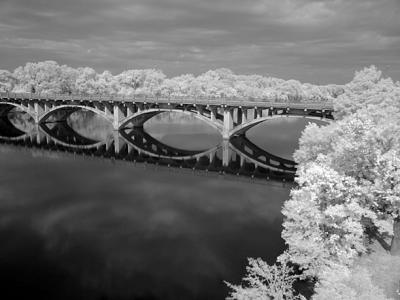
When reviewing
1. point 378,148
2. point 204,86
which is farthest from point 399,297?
point 204,86

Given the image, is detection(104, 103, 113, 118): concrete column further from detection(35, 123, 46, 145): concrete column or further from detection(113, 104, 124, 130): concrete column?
detection(35, 123, 46, 145): concrete column

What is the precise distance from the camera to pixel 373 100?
42031 millimetres

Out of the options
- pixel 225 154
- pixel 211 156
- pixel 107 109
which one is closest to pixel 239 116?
pixel 225 154

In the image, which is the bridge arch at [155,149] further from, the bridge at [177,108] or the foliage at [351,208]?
the foliage at [351,208]

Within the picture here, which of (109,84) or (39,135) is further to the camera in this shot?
(109,84)

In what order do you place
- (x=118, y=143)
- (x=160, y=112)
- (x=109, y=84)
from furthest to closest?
(x=109, y=84), (x=160, y=112), (x=118, y=143)

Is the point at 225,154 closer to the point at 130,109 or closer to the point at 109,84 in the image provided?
the point at 130,109

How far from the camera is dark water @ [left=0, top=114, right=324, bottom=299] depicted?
23.2 meters

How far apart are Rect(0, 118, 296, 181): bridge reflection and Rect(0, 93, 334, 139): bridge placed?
11.2 feet

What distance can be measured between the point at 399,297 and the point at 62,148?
60382mm

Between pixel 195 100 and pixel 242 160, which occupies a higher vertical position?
pixel 195 100

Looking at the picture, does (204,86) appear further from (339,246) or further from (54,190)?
(339,246)

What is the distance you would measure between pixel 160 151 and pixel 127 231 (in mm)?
34569

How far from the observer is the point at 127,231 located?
3117 centimetres
